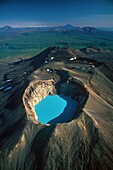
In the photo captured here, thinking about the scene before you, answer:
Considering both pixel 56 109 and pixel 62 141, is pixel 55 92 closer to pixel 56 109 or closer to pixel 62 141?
pixel 56 109

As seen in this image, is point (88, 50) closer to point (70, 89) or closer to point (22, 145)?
point (70, 89)

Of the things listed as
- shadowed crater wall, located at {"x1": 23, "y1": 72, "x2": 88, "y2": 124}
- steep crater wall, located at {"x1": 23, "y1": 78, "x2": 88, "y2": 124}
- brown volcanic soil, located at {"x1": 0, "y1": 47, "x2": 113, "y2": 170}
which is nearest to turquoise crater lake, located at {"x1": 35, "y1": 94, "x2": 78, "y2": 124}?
shadowed crater wall, located at {"x1": 23, "y1": 72, "x2": 88, "y2": 124}

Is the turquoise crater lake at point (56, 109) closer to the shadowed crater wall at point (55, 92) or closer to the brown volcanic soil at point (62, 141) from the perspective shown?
the shadowed crater wall at point (55, 92)

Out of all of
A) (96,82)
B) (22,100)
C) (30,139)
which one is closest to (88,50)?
(96,82)

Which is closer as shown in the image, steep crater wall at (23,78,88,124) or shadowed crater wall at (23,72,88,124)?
shadowed crater wall at (23,72,88,124)

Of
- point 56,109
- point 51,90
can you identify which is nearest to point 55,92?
point 51,90

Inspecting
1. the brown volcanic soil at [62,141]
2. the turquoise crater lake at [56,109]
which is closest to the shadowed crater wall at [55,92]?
the turquoise crater lake at [56,109]

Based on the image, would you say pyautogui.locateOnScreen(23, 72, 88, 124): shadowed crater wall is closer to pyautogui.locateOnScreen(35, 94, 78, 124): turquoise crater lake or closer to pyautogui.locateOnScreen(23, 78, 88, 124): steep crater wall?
pyautogui.locateOnScreen(23, 78, 88, 124): steep crater wall

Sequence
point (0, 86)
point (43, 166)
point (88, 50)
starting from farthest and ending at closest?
point (88, 50)
point (0, 86)
point (43, 166)
